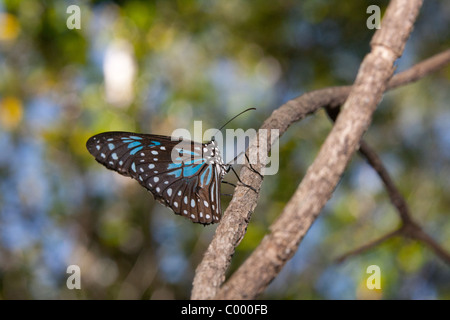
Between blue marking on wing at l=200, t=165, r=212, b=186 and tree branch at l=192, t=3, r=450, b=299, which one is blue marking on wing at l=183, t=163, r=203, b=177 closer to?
blue marking on wing at l=200, t=165, r=212, b=186

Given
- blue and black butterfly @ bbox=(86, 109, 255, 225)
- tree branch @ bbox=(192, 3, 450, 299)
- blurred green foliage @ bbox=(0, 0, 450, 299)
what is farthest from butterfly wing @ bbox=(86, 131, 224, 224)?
blurred green foliage @ bbox=(0, 0, 450, 299)

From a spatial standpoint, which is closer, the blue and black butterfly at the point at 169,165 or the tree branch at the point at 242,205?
the tree branch at the point at 242,205

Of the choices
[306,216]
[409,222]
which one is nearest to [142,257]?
[409,222]

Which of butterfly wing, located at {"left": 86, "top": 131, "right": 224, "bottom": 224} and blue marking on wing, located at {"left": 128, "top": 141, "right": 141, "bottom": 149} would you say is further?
blue marking on wing, located at {"left": 128, "top": 141, "right": 141, "bottom": 149}

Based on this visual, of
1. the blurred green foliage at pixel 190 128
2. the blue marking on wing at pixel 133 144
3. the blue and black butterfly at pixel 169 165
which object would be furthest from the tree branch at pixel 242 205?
the blurred green foliage at pixel 190 128

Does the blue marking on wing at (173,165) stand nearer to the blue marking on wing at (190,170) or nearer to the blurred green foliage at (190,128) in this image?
the blue marking on wing at (190,170)

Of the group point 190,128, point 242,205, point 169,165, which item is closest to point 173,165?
point 169,165
